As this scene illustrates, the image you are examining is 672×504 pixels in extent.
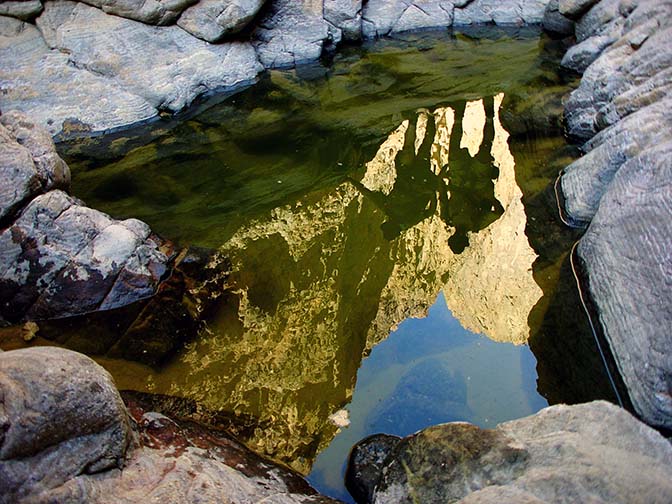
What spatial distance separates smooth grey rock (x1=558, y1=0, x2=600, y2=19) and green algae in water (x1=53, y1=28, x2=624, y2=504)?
1467mm

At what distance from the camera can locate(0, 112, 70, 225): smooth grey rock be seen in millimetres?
5172

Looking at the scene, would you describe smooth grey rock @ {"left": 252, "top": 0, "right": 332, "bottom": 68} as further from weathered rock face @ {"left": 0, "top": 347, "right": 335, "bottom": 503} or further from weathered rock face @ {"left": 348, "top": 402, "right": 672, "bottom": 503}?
weathered rock face @ {"left": 348, "top": 402, "right": 672, "bottom": 503}

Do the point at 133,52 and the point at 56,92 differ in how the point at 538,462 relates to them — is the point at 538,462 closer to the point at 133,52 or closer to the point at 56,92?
the point at 56,92

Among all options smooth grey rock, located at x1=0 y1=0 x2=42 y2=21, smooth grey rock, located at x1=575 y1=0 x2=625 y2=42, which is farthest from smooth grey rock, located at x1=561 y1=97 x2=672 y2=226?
smooth grey rock, located at x1=0 y1=0 x2=42 y2=21

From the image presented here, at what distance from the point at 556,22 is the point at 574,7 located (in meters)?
0.75

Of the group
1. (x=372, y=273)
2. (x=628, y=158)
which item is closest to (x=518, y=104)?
(x=628, y=158)

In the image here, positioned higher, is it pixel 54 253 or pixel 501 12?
pixel 501 12

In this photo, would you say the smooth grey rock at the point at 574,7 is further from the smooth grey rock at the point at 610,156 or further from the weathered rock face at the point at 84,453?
the weathered rock face at the point at 84,453

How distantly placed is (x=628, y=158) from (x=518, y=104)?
355 cm

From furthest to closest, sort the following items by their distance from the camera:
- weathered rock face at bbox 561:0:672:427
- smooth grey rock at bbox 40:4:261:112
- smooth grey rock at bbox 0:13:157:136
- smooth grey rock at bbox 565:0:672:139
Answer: smooth grey rock at bbox 40:4:261:112
smooth grey rock at bbox 0:13:157:136
smooth grey rock at bbox 565:0:672:139
weathered rock face at bbox 561:0:672:427

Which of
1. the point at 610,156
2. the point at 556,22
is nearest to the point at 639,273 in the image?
the point at 610,156

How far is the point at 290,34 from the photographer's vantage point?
443 inches

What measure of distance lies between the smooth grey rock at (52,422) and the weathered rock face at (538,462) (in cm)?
144

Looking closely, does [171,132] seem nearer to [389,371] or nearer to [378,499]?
[389,371]
